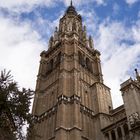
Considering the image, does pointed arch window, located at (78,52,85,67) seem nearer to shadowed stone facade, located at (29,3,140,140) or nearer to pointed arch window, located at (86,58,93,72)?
shadowed stone facade, located at (29,3,140,140)

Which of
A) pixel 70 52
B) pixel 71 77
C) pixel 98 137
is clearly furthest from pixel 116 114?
pixel 70 52

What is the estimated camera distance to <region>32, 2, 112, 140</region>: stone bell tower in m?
28.3

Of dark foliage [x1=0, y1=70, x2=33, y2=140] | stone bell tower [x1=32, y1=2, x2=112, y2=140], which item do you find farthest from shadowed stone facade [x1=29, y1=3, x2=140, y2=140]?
dark foliage [x1=0, y1=70, x2=33, y2=140]

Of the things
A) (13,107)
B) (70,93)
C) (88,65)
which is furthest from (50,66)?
(13,107)

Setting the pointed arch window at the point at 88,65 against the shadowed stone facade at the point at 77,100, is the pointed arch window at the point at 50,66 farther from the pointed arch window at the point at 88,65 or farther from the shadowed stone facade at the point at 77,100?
the pointed arch window at the point at 88,65

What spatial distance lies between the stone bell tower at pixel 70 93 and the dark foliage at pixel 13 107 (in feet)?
27.7

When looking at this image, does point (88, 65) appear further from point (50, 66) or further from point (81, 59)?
point (50, 66)

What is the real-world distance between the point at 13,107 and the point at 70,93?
63.6ft

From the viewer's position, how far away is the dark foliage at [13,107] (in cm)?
1277

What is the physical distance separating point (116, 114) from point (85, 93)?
533 cm

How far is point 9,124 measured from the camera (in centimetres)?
1330

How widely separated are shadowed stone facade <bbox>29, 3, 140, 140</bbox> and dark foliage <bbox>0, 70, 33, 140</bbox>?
6.86 m

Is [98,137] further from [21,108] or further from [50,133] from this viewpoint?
[21,108]

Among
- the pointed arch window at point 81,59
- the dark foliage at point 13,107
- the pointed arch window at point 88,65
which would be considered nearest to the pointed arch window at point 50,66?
the pointed arch window at point 81,59
